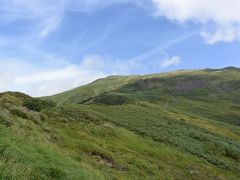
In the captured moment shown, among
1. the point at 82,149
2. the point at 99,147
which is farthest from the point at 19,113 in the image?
the point at 99,147

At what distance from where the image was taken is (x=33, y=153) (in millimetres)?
22406

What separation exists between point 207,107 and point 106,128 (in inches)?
4442

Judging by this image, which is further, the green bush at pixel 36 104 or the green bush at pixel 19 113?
the green bush at pixel 36 104

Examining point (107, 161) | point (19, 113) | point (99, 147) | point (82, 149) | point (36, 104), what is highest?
point (36, 104)

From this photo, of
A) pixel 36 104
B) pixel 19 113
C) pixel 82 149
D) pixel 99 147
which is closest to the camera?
pixel 82 149

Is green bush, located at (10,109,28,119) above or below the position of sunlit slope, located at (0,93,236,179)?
above

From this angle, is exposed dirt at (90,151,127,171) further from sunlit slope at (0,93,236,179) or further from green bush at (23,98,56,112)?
green bush at (23,98,56,112)

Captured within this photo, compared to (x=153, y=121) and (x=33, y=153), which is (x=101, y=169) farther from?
(x=153, y=121)

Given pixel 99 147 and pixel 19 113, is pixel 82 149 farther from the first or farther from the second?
pixel 19 113

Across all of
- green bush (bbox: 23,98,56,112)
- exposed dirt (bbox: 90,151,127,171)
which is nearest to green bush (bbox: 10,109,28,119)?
exposed dirt (bbox: 90,151,127,171)

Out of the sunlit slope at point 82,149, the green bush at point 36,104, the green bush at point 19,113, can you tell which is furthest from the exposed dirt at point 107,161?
the green bush at point 36,104

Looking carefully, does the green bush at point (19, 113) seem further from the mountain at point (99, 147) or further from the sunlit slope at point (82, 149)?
the mountain at point (99, 147)

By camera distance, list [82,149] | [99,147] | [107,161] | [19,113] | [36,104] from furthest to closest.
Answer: [36,104] < [99,147] < [19,113] < [82,149] < [107,161]

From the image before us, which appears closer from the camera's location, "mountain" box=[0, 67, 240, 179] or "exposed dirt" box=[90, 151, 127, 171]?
"mountain" box=[0, 67, 240, 179]
